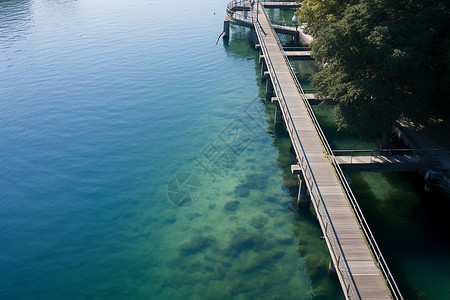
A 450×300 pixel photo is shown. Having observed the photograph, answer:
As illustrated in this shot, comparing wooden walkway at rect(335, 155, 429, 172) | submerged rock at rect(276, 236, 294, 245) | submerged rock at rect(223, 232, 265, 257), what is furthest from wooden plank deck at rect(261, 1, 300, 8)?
submerged rock at rect(223, 232, 265, 257)

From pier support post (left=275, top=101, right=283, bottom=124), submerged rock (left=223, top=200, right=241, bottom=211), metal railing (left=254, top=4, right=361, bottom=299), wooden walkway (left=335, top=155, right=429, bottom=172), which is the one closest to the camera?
metal railing (left=254, top=4, right=361, bottom=299)

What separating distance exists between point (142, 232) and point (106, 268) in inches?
153

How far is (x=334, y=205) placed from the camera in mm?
25391

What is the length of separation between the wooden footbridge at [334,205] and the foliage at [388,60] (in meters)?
3.98

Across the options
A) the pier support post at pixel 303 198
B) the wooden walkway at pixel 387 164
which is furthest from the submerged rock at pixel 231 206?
the wooden walkway at pixel 387 164

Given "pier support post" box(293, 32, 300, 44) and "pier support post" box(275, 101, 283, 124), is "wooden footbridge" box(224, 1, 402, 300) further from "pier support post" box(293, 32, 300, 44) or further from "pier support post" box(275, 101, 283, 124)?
"pier support post" box(293, 32, 300, 44)

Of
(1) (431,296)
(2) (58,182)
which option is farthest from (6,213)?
(1) (431,296)

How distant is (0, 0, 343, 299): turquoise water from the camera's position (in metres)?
25.3

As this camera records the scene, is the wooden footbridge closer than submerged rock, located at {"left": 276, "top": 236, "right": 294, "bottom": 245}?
Yes

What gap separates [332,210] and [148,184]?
660 inches

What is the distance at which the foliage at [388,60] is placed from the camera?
27.6 m

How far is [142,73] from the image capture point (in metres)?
57.8

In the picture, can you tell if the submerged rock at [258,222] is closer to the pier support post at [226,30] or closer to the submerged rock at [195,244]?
the submerged rock at [195,244]

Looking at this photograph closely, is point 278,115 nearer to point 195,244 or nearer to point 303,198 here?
point 303,198
